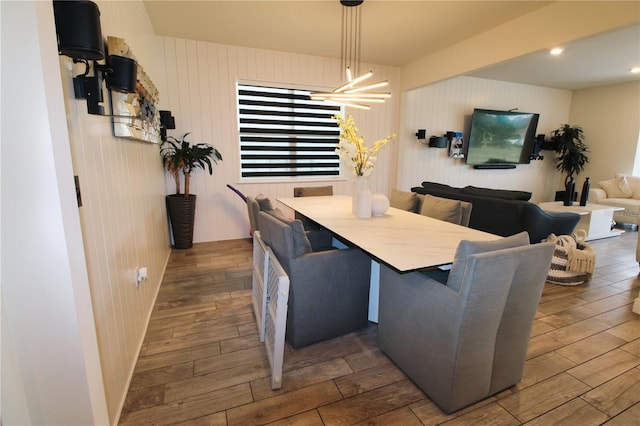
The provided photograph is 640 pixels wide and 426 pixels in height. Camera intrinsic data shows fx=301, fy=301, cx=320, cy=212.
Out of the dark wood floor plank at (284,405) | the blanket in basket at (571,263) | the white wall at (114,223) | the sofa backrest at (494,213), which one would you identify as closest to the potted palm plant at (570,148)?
the sofa backrest at (494,213)

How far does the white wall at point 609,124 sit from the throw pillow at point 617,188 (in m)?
0.63

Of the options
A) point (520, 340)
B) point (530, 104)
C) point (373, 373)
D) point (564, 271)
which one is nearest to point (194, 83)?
point (373, 373)

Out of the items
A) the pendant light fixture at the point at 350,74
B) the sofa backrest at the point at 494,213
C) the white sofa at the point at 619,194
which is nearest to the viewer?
the pendant light fixture at the point at 350,74

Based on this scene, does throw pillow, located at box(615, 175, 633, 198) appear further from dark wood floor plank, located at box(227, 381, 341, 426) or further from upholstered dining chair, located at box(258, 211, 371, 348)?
dark wood floor plank, located at box(227, 381, 341, 426)

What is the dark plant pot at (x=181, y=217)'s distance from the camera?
13.3 feet

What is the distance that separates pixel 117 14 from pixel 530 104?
788 cm

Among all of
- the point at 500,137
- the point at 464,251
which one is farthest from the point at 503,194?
the point at 500,137

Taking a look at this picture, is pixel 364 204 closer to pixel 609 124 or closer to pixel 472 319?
pixel 472 319

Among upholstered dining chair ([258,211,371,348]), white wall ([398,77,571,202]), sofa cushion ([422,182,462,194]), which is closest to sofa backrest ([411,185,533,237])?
sofa cushion ([422,182,462,194])

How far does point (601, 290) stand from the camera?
9.92 feet

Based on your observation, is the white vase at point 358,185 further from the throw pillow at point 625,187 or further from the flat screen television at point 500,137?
the throw pillow at point 625,187

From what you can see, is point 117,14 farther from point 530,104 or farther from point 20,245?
point 530,104

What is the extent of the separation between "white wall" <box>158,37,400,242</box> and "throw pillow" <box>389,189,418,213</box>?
6.67 feet


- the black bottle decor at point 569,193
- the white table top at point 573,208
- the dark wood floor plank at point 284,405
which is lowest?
the dark wood floor plank at point 284,405
